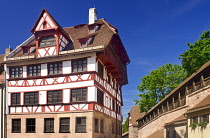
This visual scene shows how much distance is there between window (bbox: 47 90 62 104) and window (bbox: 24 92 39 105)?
4.36ft

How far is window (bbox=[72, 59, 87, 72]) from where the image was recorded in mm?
22628

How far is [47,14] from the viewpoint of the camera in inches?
958

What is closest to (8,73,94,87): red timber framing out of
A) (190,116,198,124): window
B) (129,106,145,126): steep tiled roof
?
(190,116,198,124): window

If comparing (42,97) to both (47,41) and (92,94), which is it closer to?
(92,94)

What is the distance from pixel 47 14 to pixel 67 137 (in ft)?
38.6

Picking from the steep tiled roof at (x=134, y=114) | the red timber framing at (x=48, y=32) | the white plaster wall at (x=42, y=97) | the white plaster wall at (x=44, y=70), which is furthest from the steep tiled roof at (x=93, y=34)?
the steep tiled roof at (x=134, y=114)

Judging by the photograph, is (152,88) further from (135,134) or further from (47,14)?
(47,14)

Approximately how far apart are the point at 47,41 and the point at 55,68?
2.82 meters

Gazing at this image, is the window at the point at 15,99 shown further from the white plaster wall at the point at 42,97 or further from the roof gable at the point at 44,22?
the roof gable at the point at 44,22

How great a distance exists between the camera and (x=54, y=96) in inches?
914

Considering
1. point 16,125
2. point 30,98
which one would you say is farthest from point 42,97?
point 16,125

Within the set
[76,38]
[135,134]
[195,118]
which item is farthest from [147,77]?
[195,118]

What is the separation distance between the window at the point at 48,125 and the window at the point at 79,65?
5.12 meters

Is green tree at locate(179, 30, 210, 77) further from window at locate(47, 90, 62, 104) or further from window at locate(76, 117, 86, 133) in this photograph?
window at locate(47, 90, 62, 104)
